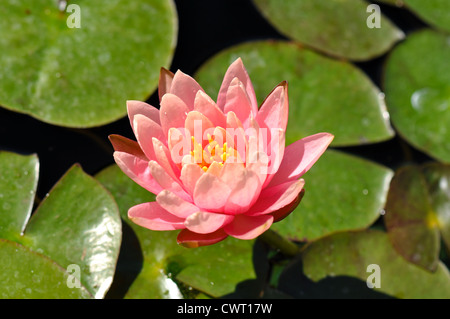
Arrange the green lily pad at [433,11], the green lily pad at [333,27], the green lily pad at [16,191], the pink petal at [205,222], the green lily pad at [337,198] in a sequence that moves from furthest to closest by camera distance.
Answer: the green lily pad at [433,11]
the green lily pad at [333,27]
the green lily pad at [337,198]
the green lily pad at [16,191]
the pink petal at [205,222]

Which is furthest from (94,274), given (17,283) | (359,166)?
(359,166)

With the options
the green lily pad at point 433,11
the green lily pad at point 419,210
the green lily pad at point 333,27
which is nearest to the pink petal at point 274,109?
the green lily pad at point 419,210

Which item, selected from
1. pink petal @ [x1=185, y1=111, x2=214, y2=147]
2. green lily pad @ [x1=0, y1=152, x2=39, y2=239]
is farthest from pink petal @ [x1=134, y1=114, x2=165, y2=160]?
green lily pad @ [x1=0, y1=152, x2=39, y2=239]

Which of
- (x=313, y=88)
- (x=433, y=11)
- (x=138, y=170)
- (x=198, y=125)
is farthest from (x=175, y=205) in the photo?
(x=433, y=11)

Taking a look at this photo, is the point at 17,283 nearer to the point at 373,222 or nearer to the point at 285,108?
the point at 285,108

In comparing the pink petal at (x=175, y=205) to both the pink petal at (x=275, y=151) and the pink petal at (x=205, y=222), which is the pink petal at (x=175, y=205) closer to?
the pink petal at (x=205, y=222)

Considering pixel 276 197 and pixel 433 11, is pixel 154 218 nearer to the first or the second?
pixel 276 197

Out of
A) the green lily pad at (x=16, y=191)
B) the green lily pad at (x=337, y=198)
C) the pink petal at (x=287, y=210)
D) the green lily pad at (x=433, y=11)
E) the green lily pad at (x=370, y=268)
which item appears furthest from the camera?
the green lily pad at (x=433, y=11)

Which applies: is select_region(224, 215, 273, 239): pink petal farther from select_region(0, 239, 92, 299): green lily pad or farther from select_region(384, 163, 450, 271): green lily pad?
select_region(384, 163, 450, 271): green lily pad
